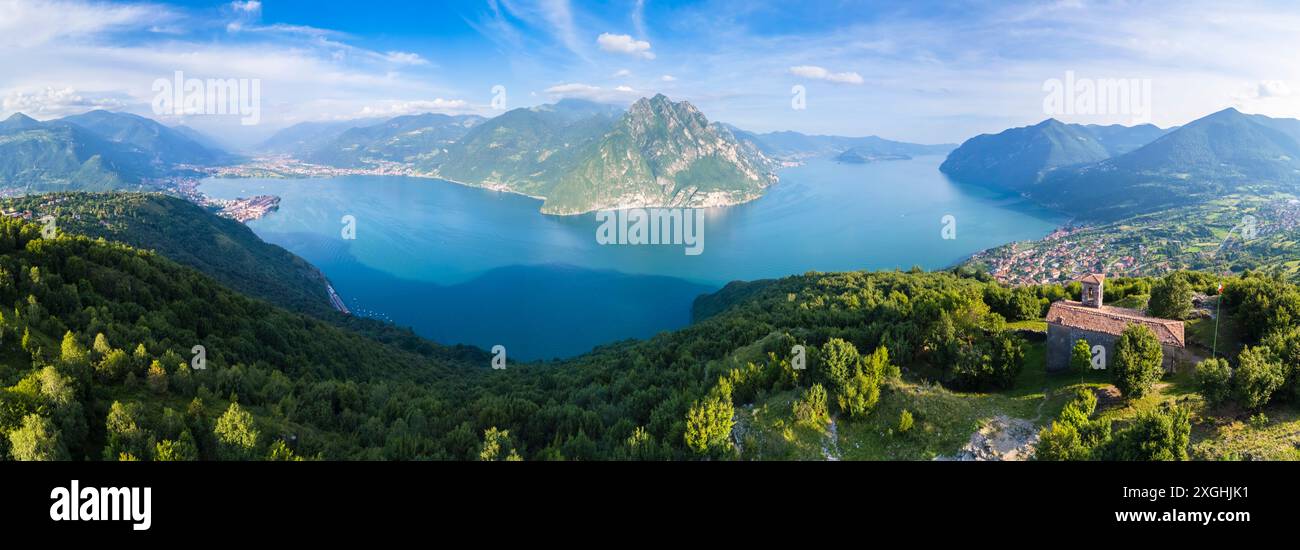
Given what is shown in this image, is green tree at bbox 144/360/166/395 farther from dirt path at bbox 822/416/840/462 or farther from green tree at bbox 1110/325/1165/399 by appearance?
green tree at bbox 1110/325/1165/399

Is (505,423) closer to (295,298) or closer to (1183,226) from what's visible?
(295,298)

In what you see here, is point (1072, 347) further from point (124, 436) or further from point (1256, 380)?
point (124, 436)

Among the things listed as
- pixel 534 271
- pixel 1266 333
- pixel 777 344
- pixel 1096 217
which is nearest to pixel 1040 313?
pixel 1266 333

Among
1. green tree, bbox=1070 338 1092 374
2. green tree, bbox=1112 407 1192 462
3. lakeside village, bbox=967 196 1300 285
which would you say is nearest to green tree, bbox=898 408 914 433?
green tree, bbox=1112 407 1192 462

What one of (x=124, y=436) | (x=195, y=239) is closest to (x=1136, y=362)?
(x=124, y=436)

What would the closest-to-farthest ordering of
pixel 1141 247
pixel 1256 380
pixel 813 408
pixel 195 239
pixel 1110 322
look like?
pixel 1256 380
pixel 813 408
pixel 1110 322
pixel 195 239
pixel 1141 247
